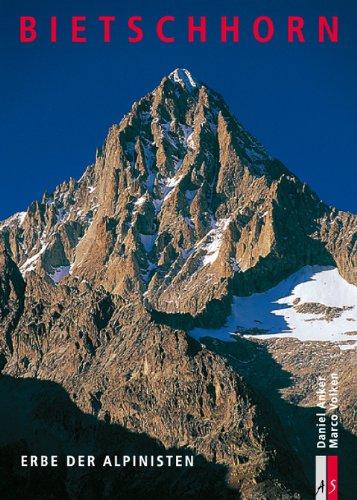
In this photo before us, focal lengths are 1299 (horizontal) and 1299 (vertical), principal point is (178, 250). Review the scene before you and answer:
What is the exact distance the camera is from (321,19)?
15475 centimetres

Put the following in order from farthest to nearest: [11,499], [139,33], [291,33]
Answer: [11,499], [291,33], [139,33]

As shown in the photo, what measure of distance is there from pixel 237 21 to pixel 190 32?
930 centimetres

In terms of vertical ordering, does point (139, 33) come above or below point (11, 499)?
above

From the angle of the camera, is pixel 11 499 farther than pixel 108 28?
Yes

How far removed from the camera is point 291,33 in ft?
481

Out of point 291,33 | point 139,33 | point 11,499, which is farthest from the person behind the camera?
point 11,499

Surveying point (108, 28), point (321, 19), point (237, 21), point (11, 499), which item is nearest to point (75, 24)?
point (108, 28)

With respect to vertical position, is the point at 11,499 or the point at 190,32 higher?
the point at 190,32

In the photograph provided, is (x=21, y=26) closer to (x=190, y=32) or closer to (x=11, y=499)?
(x=190, y=32)

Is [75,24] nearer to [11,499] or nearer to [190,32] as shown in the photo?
[190,32]

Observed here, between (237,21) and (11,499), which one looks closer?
(237,21)

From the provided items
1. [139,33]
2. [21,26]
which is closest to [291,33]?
[139,33]

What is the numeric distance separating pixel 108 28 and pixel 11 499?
285 ft

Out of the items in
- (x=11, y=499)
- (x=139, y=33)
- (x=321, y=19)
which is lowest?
(x=11, y=499)
